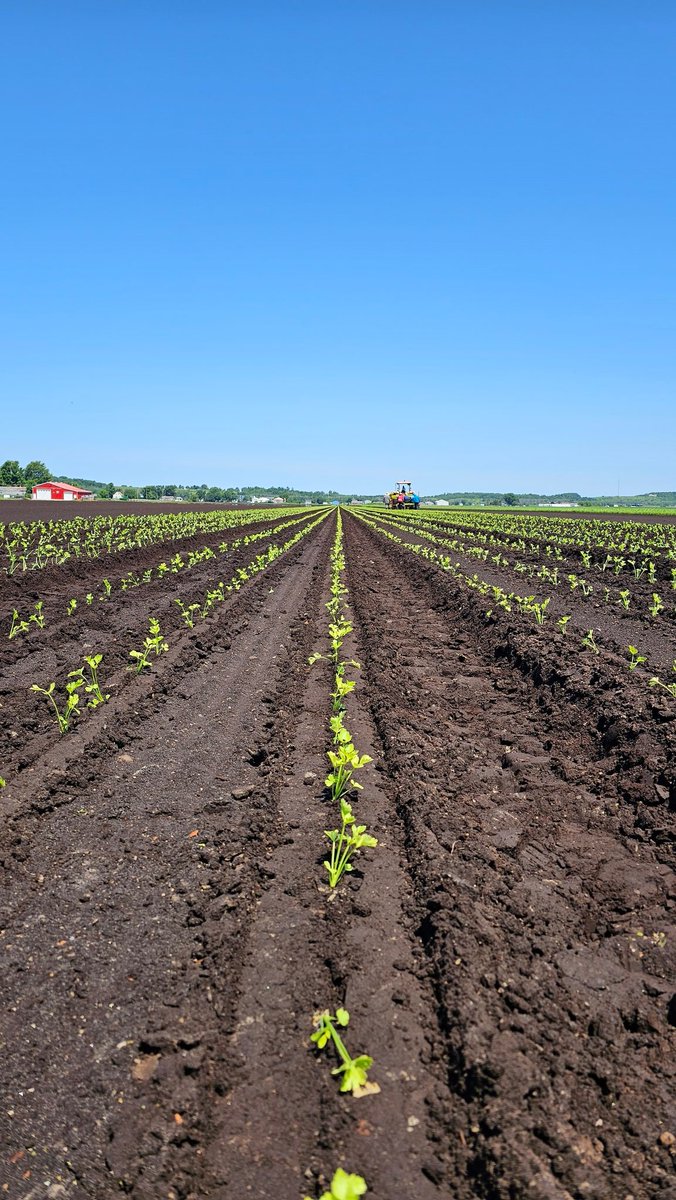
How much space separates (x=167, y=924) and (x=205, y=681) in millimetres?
4336

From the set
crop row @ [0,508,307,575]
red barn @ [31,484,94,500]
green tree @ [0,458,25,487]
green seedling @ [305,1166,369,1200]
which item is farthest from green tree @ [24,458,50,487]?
green seedling @ [305,1166,369,1200]

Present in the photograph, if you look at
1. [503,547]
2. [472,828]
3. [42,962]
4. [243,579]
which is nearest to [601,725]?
[472,828]

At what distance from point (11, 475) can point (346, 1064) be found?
478 ft

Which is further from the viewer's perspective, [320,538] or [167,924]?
[320,538]

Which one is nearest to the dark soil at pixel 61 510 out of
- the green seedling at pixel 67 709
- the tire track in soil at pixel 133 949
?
the green seedling at pixel 67 709

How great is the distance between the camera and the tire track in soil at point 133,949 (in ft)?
7.54

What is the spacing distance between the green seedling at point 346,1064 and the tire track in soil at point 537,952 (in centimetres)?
29

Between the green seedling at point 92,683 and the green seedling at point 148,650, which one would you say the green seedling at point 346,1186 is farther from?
the green seedling at point 148,650

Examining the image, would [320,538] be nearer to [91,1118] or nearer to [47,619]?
[47,619]

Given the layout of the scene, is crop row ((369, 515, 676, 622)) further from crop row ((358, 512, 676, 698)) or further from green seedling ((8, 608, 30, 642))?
green seedling ((8, 608, 30, 642))

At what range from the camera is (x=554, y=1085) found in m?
2.51

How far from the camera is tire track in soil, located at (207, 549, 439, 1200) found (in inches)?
86.6

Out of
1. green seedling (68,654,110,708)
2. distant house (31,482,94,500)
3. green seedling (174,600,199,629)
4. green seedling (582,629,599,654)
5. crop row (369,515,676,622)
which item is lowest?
green seedling (68,654,110,708)

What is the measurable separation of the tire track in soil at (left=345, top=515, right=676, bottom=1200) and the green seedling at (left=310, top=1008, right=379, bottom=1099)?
292 mm
